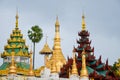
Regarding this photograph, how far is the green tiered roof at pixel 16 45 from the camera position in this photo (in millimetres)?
44606

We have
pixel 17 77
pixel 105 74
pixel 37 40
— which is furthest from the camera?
pixel 37 40

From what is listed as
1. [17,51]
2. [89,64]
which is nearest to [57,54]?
[17,51]

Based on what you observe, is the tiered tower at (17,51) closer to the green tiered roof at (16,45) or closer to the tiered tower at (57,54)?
the green tiered roof at (16,45)

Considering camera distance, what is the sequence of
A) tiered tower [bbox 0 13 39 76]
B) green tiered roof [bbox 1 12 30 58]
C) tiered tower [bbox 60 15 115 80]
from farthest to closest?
green tiered roof [bbox 1 12 30 58]
tiered tower [bbox 0 13 39 76]
tiered tower [bbox 60 15 115 80]

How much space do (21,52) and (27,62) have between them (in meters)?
1.42

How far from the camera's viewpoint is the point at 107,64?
40.8m

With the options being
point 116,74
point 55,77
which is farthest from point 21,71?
point 55,77

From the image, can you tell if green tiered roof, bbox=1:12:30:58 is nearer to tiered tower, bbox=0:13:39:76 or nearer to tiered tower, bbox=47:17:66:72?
tiered tower, bbox=0:13:39:76

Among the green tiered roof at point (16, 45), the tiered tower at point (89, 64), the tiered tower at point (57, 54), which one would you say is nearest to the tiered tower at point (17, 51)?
the green tiered roof at point (16, 45)

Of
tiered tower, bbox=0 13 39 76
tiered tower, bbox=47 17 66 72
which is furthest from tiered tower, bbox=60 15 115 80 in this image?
tiered tower, bbox=0 13 39 76

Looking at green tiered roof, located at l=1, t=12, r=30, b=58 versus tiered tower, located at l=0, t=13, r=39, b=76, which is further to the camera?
green tiered roof, located at l=1, t=12, r=30, b=58

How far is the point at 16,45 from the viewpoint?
4519cm

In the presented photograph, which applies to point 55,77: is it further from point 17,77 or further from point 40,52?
point 40,52

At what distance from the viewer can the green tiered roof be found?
4461 centimetres
